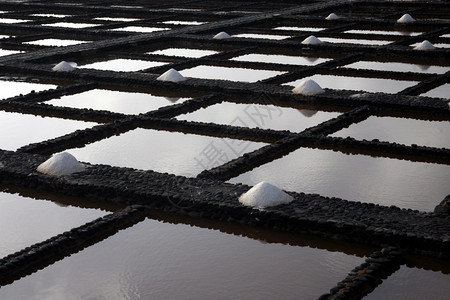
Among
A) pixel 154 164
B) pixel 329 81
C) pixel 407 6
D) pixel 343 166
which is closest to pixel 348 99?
pixel 329 81

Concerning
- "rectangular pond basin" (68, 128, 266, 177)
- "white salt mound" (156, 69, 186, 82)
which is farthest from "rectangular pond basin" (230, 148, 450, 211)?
"white salt mound" (156, 69, 186, 82)

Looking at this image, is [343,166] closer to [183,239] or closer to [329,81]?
[183,239]

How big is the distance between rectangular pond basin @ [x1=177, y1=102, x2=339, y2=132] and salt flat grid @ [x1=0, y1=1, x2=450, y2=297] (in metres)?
0.09

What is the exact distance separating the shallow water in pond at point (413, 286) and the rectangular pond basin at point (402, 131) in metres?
1.58

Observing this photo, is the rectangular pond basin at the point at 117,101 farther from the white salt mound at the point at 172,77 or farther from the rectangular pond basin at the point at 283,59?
the rectangular pond basin at the point at 283,59

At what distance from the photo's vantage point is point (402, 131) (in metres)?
4.56

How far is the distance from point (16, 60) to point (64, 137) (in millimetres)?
2722

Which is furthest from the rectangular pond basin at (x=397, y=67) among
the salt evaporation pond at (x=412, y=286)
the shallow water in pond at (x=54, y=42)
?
the salt evaporation pond at (x=412, y=286)

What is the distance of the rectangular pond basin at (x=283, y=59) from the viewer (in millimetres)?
7017

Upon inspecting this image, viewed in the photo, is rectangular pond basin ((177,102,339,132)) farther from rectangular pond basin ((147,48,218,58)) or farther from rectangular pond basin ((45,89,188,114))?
rectangular pond basin ((147,48,218,58))

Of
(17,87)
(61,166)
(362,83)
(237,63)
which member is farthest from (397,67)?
(61,166)

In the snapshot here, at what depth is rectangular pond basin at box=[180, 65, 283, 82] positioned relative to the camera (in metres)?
6.29

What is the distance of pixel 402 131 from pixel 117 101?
1937 mm

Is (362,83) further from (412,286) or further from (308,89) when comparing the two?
(412,286)
